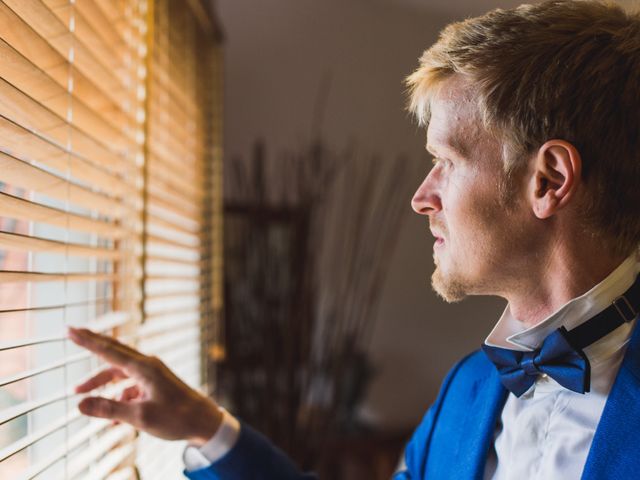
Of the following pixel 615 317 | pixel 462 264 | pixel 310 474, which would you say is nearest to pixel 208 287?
pixel 310 474

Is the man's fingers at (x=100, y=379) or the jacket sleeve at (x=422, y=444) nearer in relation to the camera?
the man's fingers at (x=100, y=379)

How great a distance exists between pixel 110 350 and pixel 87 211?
0.48 meters

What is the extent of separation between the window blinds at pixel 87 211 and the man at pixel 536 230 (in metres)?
0.16

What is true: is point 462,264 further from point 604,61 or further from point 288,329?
point 288,329

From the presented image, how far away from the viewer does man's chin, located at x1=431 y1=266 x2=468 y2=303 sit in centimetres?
109

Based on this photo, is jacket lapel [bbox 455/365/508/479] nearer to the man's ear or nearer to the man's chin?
the man's chin

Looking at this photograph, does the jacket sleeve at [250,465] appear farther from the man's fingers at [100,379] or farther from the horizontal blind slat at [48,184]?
the horizontal blind slat at [48,184]

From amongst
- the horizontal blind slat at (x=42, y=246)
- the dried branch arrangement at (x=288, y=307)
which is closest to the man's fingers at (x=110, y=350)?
the horizontal blind slat at (x=42, y=246)

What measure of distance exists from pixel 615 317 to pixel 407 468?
56cm

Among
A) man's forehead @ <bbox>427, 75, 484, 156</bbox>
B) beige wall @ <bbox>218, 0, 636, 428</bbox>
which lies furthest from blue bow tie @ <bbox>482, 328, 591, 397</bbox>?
beige wall @ <bbox>218, 0, 636, 428</bbox>

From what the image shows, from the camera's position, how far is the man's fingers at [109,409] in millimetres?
901

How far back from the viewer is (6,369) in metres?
1.08

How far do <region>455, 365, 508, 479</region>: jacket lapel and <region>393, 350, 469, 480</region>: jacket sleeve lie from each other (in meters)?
0.09

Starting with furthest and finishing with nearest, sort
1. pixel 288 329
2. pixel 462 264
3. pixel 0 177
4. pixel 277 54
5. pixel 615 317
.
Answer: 1. pixel 277 54
2. pixel 288 329
3. pixel 462 264
4. pixel 615 317
5. pixel 0 177
